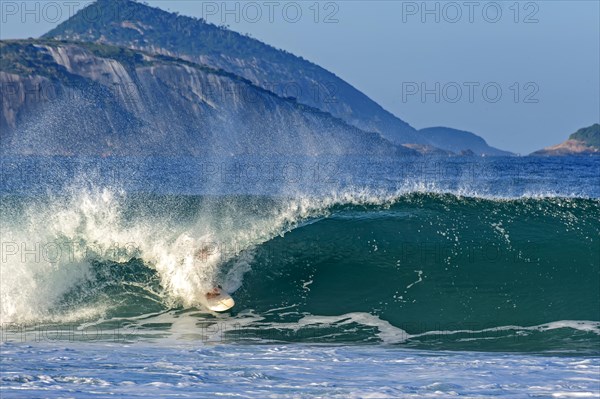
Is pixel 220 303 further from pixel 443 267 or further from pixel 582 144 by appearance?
pixel 582 144

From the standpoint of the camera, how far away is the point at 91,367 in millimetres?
10500

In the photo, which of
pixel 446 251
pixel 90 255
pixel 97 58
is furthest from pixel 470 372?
pixel 97 58

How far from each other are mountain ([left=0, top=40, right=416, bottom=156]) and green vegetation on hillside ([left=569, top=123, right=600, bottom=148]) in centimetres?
4438

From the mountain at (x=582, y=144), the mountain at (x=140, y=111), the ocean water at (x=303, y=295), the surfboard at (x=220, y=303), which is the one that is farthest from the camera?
the mountain at (x=582, y=144)

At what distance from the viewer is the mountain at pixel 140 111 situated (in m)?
130

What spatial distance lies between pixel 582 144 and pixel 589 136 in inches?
171

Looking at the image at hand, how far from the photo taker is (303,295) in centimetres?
1582

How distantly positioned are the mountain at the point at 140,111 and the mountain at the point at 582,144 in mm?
36828

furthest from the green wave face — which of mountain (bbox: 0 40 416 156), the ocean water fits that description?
mountain (bbox: 0 40 416 156)

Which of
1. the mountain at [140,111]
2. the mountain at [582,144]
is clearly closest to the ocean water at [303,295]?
the mountain at [140,111]

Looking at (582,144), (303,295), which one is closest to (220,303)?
(303,295)

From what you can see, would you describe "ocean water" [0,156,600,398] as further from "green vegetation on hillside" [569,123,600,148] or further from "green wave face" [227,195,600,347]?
"green vegetation on hillside" [569,123,600,148]

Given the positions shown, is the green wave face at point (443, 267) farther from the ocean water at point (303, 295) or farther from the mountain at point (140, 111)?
the mountain at point (140, 111)

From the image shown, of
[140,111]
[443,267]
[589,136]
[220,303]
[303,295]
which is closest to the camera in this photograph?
Answer: [220,303]
